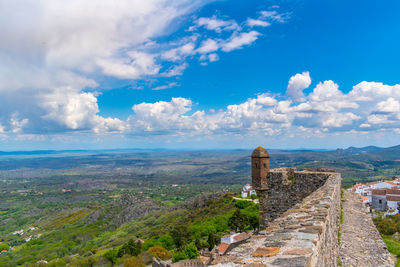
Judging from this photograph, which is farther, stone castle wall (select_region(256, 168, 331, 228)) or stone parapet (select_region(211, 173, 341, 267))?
stone castle wall (select_region(256, 168, 331, 228))

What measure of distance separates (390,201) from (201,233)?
2531 centimetres

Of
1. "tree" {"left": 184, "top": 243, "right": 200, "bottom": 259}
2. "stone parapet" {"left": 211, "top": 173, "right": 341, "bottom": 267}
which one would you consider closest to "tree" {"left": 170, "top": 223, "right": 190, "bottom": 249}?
"tree" {"left": 184, "top": 243, "right": 200, "bottom": 259}

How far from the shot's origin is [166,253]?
34188mm

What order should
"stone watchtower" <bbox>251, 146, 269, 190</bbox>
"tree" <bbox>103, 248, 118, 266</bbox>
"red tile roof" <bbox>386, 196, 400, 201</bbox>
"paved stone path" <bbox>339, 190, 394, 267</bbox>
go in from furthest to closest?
"tree" <bbox>103, 248, 118, 266</bbox>, "red tile roof" <bbox>386, 196, 400, 201</bbox>, "stone watchtower" <bbox>251, 146, 269, 190</bbox>, "paved stone path" <bbox>339, 190, 394, 267</bbox>

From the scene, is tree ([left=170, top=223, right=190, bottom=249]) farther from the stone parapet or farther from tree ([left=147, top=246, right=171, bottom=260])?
the stone parapet

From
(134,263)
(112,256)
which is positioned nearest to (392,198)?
(134,263)

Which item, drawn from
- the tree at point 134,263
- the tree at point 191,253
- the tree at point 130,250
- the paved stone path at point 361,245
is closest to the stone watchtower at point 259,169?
the paved stone path at point 361,245

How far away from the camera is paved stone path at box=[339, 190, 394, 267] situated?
7448 millimetres

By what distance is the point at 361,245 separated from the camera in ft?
28.2

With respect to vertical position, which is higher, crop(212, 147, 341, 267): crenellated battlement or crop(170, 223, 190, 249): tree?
crop(212, 147, 341, 267): crenellated battlement

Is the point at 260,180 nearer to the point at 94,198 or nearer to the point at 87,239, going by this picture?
the point at 87,239

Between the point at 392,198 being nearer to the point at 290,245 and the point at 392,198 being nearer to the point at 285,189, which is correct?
the point at 285,189

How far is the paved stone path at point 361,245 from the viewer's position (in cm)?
745

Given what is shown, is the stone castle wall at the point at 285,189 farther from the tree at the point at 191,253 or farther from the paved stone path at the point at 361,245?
the tree at the point at 191,253
